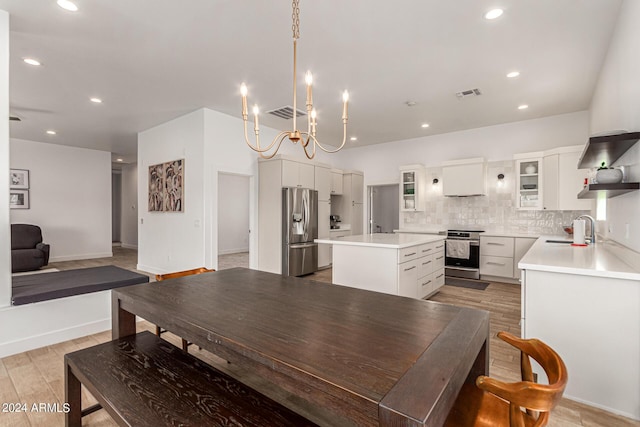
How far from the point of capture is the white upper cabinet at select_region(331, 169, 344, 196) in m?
6.97

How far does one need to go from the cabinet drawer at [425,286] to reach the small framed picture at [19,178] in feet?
28.0

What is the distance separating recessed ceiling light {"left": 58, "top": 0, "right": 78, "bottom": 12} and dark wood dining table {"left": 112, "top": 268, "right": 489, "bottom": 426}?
2.36m

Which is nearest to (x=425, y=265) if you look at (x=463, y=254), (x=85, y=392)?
(x=463, y=254)

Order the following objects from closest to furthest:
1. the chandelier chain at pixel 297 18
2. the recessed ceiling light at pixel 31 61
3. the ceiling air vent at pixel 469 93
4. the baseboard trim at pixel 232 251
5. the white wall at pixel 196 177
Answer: the chandelier chain at pixel 297 18, the recessed ceiling light at pixel 31 61, the ceiling air vent at pixel 469 93, the white wall at pixel 196 177, the baseboard trim at pixel 232 251

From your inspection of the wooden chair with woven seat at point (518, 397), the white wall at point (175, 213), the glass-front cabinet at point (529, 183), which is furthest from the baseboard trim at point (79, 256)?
the glass-front cabinet at point (529, 183)

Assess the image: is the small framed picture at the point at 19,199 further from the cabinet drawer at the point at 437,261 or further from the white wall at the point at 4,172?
the cabinet drawer at the point at 437,261

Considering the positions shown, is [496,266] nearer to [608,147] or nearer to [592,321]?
[608,147]

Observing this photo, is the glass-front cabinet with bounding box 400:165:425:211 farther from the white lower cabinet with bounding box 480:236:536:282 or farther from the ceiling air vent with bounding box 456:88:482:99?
the ceiling air vent with bounding box 456:88:482:99

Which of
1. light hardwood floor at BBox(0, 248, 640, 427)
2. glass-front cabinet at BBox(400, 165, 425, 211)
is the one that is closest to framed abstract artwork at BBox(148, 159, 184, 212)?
light hardwood floor at BBox(0, 248, 640, 427)

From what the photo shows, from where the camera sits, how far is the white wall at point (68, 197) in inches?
275

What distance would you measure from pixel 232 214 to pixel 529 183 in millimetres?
7435

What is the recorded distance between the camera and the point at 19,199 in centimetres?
679

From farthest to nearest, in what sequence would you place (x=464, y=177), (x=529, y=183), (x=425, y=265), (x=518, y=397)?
(x=464, y=177) < (x=529, y=183) < (x=425, y=265) < (x=518, y=397)

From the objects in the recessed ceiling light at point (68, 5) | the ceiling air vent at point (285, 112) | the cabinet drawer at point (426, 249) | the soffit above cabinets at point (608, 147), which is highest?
the recessed ceiling light at point (68, 5)
